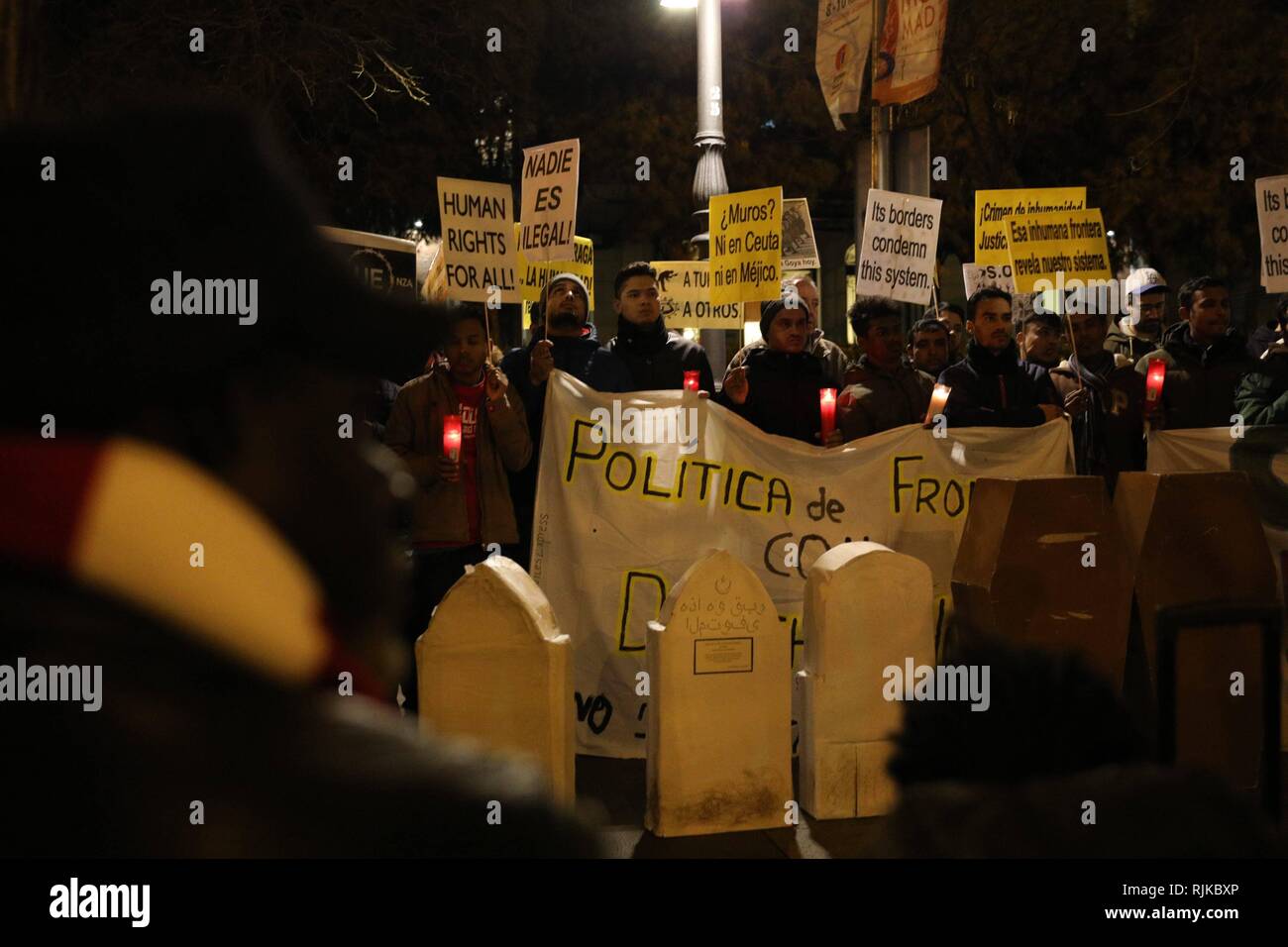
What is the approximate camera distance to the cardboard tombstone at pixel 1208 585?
4.41 meters

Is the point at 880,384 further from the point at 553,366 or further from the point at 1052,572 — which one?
the point at 1052,572

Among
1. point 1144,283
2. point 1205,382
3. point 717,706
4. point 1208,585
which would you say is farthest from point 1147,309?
point 717,706

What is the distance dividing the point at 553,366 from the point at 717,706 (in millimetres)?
2473

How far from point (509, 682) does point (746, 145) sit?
17.3 meters

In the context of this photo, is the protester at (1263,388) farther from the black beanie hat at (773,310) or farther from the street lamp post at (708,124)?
the street lamp post at (708,124)

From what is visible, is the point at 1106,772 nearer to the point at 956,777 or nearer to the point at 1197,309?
the point at 956,777

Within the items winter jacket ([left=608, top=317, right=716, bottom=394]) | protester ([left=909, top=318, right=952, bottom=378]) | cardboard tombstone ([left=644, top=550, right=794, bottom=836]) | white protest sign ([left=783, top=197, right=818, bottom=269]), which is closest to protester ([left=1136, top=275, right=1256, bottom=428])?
protester ([left=909, top=318, right=952, bottom=378])

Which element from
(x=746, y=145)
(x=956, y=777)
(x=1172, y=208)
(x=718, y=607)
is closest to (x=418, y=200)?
(x=746, y=145)

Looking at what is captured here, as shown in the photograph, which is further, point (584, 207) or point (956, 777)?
point (584, 207)

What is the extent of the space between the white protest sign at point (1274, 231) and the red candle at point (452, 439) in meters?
5.38

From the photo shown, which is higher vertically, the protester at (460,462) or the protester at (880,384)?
the protester at (880,384)

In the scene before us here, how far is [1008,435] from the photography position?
655 centimetres

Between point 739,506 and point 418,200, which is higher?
point 418,200

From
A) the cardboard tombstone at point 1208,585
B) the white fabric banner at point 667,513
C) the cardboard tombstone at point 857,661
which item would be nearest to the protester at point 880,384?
the white fabric banner at point 667,513
